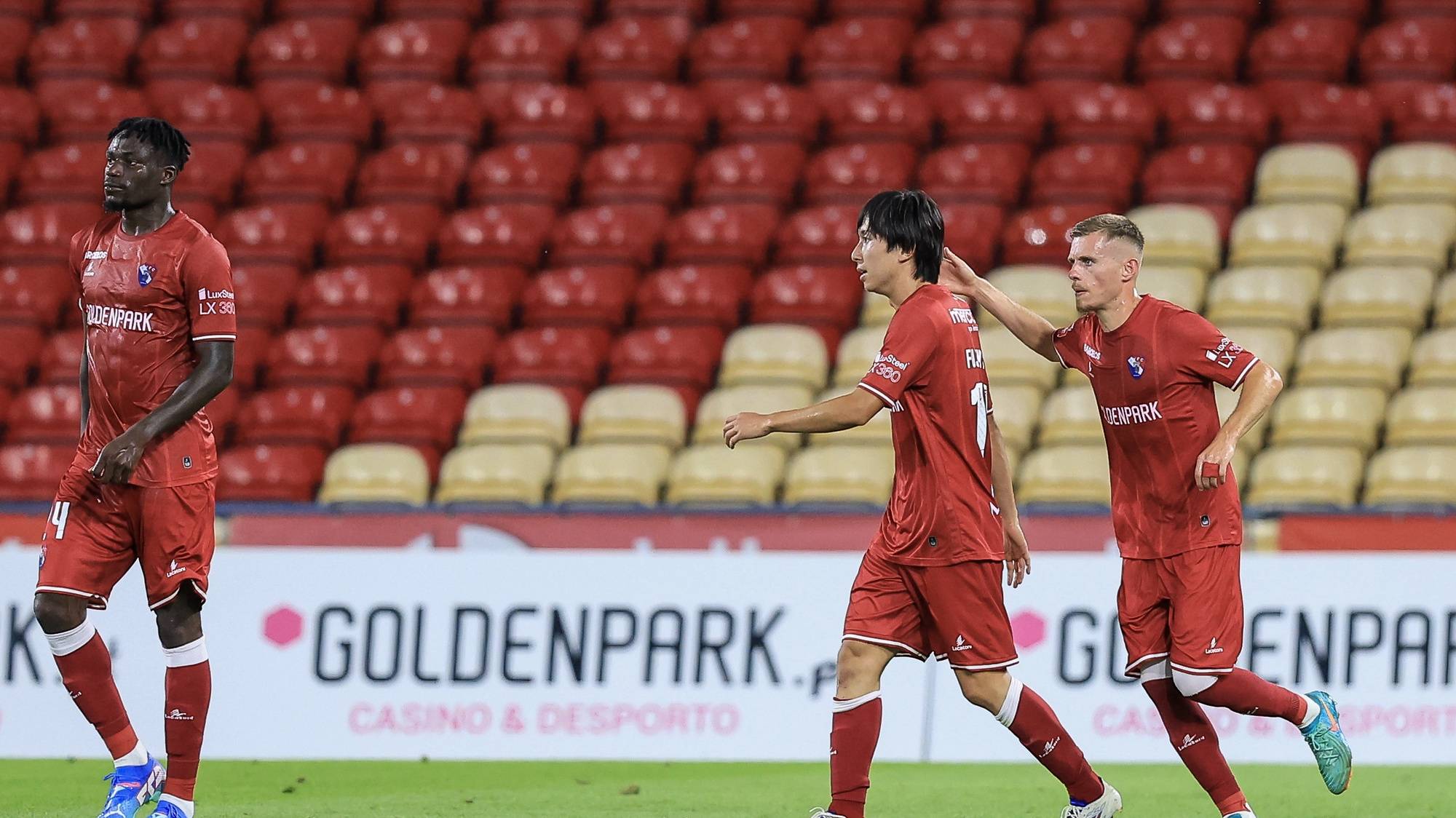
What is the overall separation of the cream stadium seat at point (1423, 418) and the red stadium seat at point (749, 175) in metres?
5.04

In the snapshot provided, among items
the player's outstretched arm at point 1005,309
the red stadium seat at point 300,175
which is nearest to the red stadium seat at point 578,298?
the red stadium seat at point 300,175

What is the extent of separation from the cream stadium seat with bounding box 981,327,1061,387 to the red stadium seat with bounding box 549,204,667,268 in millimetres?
2995

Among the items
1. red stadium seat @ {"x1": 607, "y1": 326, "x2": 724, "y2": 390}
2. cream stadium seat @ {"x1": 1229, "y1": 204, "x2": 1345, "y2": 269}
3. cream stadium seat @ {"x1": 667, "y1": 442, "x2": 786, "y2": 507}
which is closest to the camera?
cream stadium seat @ {"x1": 667, "y1": 442, "x2": 786, "y2": 507}

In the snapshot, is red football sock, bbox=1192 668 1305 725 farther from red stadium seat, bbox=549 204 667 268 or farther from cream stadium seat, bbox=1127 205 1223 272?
red stadium seat, bbox=549 204 667 268

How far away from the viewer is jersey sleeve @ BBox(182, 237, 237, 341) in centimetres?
555

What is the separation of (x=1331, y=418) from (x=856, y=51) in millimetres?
5654

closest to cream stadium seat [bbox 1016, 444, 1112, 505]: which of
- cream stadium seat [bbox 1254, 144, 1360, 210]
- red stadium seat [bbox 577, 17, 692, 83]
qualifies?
cream stadium seat [bbox 1254, 144, 1360, 210]

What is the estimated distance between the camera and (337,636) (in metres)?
8.52

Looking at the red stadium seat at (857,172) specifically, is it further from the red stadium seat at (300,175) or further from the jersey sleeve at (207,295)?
the jersey sleeve at (207,295)

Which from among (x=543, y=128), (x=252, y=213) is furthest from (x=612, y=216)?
(x=252, y=213)

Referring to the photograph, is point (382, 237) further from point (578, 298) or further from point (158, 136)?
point (158, 136)

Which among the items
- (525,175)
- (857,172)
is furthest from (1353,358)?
(525,175)

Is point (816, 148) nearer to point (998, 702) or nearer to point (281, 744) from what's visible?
point (281, 744)

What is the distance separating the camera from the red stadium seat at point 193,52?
1513 cm
